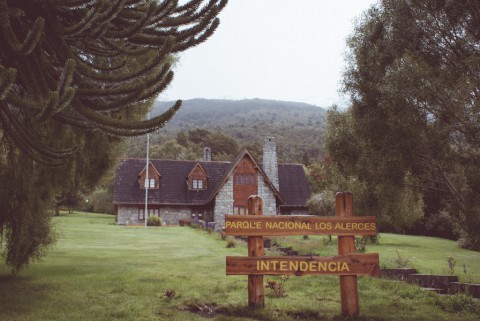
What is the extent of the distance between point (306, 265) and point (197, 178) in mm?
38025

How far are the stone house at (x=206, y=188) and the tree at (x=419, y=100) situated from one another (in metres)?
30.0

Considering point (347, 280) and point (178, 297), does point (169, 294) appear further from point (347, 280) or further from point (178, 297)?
point (347, 280)

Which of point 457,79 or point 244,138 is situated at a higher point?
point 244,138

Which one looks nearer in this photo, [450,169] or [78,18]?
[78,18]

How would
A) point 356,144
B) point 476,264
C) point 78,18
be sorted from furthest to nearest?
1. point 476,264
2. point 356,144
3. point 78,18

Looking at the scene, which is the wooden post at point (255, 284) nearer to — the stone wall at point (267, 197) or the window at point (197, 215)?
the stone wall at point (267, 197)

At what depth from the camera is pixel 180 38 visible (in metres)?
6.63

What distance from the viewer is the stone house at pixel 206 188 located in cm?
4191

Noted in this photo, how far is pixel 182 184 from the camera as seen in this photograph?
151ft

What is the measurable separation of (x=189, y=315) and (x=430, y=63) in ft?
24.8

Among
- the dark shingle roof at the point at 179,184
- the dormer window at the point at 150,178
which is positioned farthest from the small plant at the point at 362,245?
the dormer window at the point at 150,178

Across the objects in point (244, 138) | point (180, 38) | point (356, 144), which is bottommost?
point (356, 144)

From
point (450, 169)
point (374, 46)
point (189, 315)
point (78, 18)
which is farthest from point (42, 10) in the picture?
point (450, 169)

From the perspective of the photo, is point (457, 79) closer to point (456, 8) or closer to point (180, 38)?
point (456, 8)
